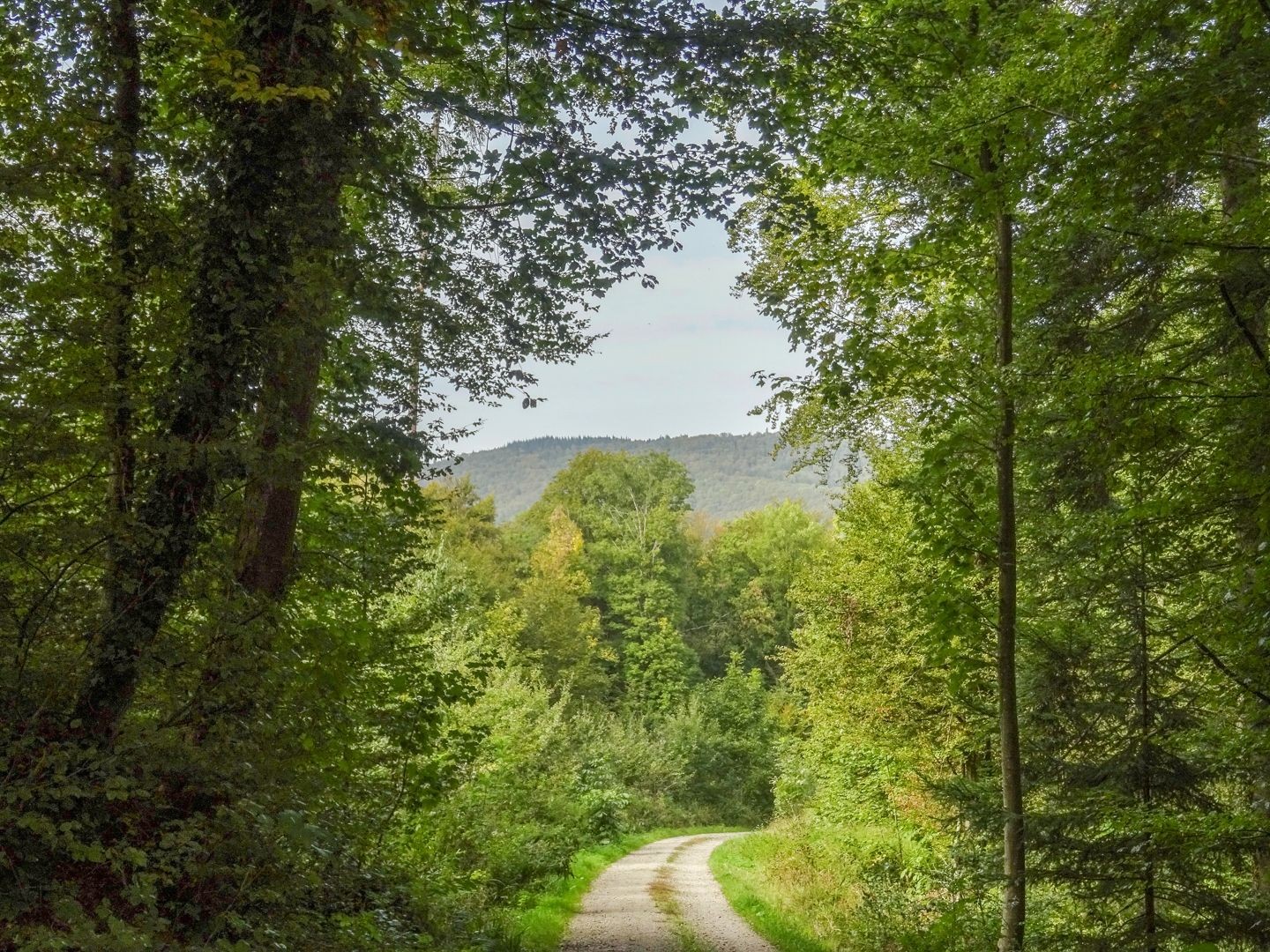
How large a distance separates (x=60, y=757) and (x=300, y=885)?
Answer: 1.74 meters

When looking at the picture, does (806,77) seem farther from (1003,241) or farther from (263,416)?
(263,416)

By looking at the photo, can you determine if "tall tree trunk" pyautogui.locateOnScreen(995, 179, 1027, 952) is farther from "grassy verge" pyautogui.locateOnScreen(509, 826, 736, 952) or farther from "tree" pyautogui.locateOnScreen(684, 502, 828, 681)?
"tree" pyautogui.locateOnScreen(684, 502, 828, 681)

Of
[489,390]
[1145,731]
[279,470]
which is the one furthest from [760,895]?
[279,470]

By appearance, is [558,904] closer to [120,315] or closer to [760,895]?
[760,895]

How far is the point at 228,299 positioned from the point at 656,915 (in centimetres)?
1029

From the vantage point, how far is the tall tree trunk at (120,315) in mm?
5016

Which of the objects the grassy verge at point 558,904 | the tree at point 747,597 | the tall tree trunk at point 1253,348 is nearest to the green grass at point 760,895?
the grassy verge at point 558,904

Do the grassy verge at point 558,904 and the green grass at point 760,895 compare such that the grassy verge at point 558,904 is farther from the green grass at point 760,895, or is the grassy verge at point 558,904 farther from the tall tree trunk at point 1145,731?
the tall tree trunk at point 1145,731

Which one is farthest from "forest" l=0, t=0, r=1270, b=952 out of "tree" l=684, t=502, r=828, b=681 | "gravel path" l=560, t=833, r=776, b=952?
"tree" l=684, t=502, r=828, b=681

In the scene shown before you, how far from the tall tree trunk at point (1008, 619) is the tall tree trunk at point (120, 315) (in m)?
6.22

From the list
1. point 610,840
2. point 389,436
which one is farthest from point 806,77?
point 610,840

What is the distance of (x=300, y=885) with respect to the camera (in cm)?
542

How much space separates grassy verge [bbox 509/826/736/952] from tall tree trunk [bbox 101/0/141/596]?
6628mm

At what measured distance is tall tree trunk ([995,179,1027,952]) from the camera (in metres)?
7.45
